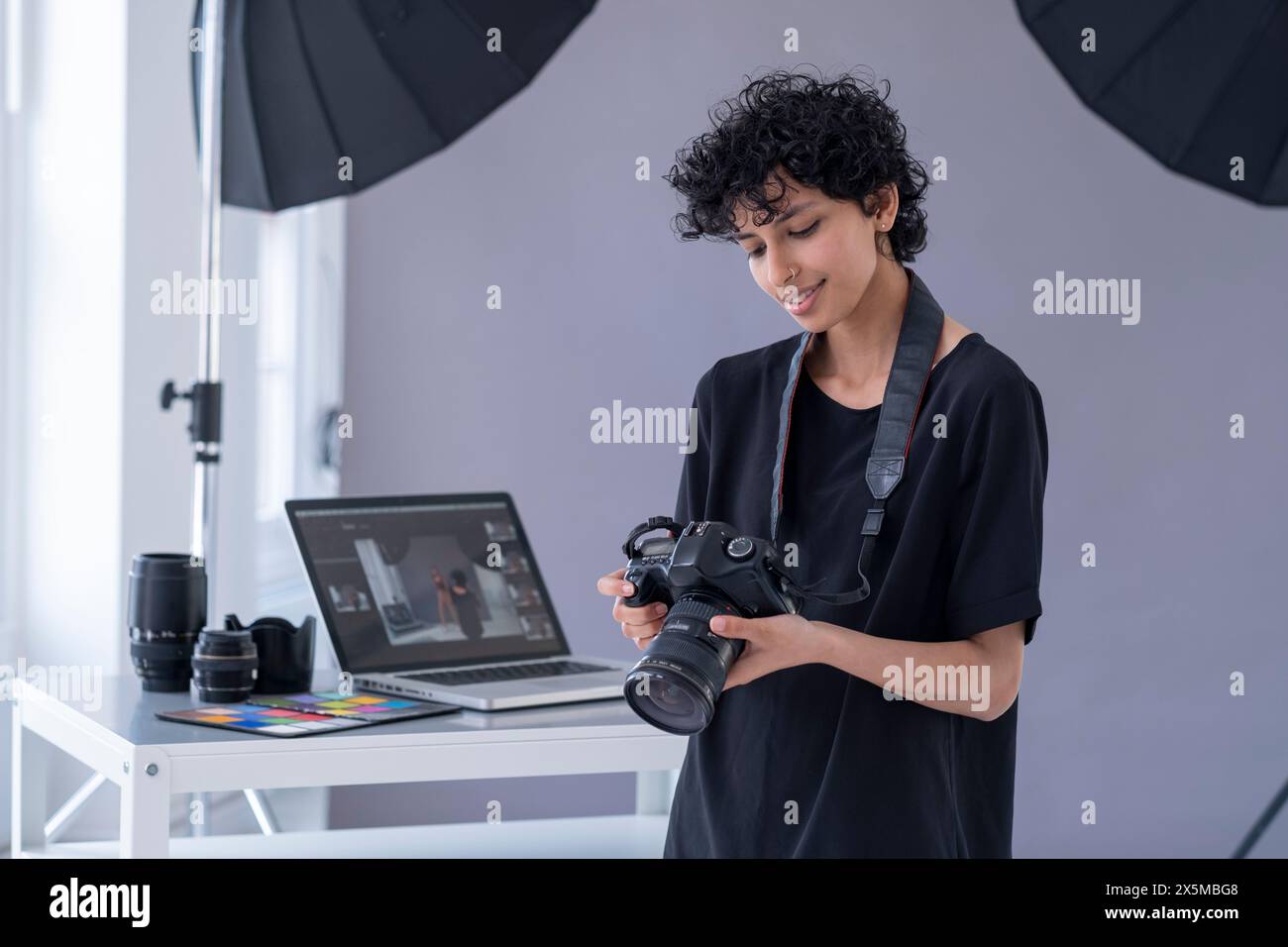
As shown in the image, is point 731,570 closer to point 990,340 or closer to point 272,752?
point 272,752

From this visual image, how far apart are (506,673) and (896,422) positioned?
78 cm

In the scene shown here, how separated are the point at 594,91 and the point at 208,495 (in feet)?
4.04

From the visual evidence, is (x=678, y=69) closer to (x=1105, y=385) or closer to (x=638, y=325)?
(x=638, y=325)

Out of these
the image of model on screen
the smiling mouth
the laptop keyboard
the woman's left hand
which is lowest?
the laptop keyboard

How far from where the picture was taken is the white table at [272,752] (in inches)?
51.4

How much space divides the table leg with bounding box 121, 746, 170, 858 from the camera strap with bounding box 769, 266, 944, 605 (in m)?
0.66

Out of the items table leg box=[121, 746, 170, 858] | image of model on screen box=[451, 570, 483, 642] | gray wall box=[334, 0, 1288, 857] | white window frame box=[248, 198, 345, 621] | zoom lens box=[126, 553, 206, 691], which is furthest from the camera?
white window frame box=[248, 198, 345, 621]

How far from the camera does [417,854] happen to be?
1.69 metres

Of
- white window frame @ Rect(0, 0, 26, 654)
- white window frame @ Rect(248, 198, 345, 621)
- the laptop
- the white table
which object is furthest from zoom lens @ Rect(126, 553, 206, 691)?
white window frame @ Rect(248, 198, 345, 621)

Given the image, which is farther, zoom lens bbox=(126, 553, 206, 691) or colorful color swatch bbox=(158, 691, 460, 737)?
zoom lens bbox=(126, 553, 206, 691)

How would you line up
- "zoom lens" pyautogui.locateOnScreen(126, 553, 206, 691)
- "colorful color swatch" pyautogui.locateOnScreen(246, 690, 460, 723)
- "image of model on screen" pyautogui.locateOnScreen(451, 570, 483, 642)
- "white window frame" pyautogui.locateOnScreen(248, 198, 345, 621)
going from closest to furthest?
"colorful color swatch" pyautogui.locateOnScreen(246, 690, 460, 723)
"zoom lens" pyautogui.locateOnScreen(126, 553, 206, 691)
"image of model on screen" pyautogui.locateOnScreen(451, 570, 483, 642)
"white window frame" pyautogui.locateOnScreen(248, 198, 345, 621)

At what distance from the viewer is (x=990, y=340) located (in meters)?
2.50

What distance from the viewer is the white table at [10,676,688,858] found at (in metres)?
1.31

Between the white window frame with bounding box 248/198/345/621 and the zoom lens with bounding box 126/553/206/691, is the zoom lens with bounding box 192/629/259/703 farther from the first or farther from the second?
the white window frame with bounding box 248/198/345/621
